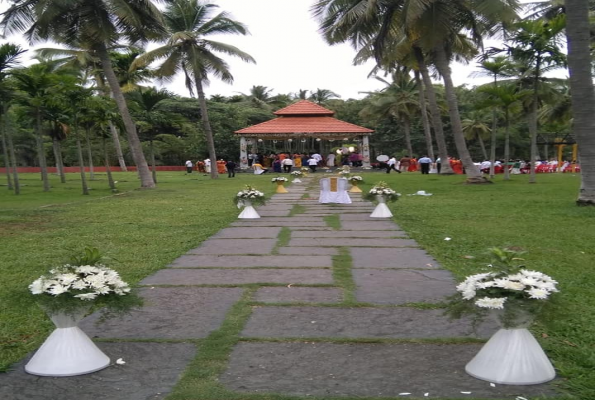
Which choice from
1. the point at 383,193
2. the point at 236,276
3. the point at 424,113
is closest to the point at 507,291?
the point at 236,276

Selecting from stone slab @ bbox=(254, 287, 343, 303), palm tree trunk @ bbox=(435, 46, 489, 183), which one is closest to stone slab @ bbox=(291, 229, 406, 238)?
stone slab @ bbox=(254, 287, 343, 303)

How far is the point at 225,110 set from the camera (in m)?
44.8

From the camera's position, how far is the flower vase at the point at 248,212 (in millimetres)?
11398

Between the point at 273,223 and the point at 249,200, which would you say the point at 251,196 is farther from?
the point at 273,223

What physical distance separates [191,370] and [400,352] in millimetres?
1383

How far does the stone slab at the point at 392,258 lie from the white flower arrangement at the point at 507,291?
320 cm

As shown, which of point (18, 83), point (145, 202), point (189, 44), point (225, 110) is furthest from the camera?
point (225, 110)

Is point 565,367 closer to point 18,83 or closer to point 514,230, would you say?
point 514,230

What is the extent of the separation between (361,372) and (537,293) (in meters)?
1.13

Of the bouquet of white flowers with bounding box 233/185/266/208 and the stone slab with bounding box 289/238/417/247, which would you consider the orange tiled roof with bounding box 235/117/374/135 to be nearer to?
the bouquet of white flowers with bounding box 233/185/266/208

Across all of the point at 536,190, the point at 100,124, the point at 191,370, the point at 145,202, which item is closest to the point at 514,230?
the point at 191,370

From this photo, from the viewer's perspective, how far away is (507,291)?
3.22 metres

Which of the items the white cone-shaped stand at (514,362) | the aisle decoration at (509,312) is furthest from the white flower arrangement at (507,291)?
the white cone-shaped stand at (514,362)

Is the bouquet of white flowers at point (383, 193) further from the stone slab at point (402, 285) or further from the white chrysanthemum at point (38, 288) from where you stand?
the white chrysanthemum at point (38, 288)
